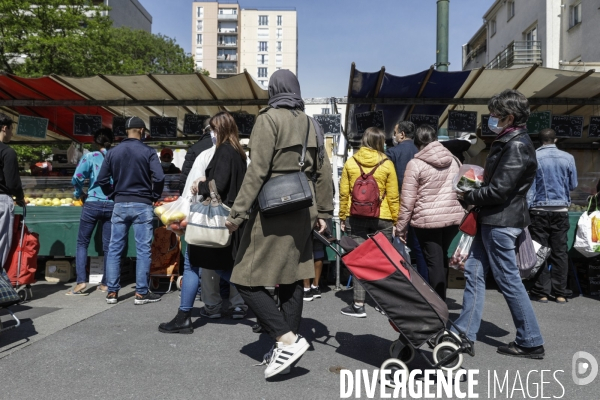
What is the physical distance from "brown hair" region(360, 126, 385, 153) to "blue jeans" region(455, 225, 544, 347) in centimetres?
150

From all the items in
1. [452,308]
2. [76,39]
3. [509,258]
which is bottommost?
[452,308]

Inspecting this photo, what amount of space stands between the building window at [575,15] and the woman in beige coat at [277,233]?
70.0 ft

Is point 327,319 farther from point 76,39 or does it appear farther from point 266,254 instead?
point 76,39

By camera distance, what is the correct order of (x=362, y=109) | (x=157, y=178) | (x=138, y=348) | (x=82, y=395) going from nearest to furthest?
(x=82, y=395) < (x=138, y=348) < (x=157, y=178) < (x=362, y=109)

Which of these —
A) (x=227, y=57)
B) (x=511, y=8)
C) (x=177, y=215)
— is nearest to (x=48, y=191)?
(x=177, y=215)

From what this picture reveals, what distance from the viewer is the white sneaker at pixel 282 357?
10.2 ft

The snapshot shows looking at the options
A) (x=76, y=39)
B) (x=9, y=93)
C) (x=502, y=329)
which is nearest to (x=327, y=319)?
(x=502, y=329)

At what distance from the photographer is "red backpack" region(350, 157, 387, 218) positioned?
4.73 m

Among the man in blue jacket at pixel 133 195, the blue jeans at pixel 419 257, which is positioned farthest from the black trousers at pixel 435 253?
the man in blue jacket at pixel 133 195

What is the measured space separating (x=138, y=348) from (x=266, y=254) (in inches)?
59.9

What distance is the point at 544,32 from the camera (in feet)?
72.5

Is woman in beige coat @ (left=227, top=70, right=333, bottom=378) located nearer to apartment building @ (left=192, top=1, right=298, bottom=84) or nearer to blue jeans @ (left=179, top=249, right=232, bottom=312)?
blue jeans @ (left=179, top=249, right=232, bottom=312)

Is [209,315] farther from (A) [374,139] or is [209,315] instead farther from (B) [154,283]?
(A) [374,139]

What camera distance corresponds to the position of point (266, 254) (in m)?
3.19
